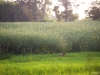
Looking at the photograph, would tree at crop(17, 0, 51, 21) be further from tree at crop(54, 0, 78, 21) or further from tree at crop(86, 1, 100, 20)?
tree at crop(86, 1, 100, 20)

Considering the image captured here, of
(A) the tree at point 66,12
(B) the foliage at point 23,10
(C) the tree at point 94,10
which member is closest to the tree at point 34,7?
(B) the foliage at point 23,10

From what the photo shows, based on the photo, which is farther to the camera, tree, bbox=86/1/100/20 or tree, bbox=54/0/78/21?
tree, bbox=54/0/78/21

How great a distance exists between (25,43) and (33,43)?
0.48 m

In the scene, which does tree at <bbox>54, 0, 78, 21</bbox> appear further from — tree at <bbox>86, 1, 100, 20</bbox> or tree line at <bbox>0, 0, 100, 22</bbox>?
tree at <bbox>86, 1, 100, 20</bbox>

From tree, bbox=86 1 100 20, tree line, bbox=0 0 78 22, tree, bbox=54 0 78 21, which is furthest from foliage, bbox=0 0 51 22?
tree, bbox=86 1 100 20

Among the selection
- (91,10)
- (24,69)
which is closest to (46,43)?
(24,69)

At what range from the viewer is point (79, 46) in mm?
11531

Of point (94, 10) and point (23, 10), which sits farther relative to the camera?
point (23, 10)

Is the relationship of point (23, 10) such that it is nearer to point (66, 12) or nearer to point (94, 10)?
point (66, 12)

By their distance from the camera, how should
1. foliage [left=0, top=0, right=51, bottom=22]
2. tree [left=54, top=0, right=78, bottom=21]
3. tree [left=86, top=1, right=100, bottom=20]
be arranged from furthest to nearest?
1. tree [left=54, top=0, right=78, bottom=21]
2. foliage [left=0, top=0, right=51, bottom=22]
3. tree [left=86, top=1, right=100, bottom=20]

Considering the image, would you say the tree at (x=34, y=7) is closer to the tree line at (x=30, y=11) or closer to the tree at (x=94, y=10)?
the tree line at (x=30, y=11)

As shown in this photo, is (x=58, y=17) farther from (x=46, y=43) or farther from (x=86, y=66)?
(x=86, y=66)

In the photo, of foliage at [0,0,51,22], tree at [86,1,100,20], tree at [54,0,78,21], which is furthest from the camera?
tree at [54,0,78,21]

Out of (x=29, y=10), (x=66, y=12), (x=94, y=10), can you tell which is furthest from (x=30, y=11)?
(x=94, y=10)
